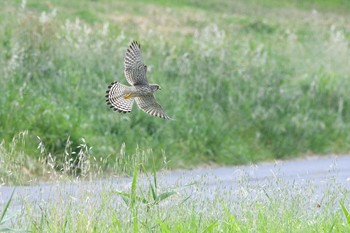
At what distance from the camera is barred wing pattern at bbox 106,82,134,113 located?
22.7ft

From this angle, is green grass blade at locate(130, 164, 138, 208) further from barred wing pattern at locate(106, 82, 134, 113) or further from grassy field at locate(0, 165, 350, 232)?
barred wing pattern at locate(106, 82, 134, 113)

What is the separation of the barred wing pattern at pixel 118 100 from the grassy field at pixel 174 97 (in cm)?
604

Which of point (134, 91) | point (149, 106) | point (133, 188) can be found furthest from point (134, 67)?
point (133, 188)

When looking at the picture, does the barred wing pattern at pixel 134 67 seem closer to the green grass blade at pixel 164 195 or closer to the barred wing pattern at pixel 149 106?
the barred wing pattern at pixel 149 106

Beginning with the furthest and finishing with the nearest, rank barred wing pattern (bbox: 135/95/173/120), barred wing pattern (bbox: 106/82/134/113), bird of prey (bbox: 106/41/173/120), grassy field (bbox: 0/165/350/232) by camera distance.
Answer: grassy field (bbox: 0/165/350/232)
barred wing pattern (bbox: 135/95/173/120)
bird of prey (bbox: 106/41/173/120)
barred wing pattern (bbox: 106/82/134/113)

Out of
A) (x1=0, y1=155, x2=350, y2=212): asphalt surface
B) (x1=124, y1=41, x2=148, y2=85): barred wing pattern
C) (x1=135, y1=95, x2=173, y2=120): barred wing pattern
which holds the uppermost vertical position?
(x1=124, y1=41, x2=148, y2=85): barred wing pattern

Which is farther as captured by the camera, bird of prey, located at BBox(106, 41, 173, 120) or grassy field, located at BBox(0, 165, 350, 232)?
grassy field, located at BBox(0, 165, 350, 232)

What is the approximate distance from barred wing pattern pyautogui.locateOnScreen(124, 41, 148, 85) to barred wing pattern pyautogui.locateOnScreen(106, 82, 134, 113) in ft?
0.67

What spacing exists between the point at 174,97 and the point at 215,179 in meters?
8.93

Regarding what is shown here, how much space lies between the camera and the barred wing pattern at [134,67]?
291 inches

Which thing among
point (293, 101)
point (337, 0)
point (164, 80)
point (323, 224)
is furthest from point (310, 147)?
point (337, 0)

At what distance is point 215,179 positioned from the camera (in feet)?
29.0

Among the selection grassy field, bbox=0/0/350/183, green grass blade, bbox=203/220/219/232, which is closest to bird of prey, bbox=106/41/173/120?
green grass blade, bbox=203/220/219/232

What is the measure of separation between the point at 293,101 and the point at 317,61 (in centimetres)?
373
